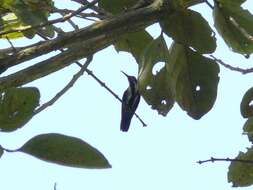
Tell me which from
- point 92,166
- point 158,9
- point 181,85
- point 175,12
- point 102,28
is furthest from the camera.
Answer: point 181,85

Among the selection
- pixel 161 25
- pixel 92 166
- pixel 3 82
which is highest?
→ pixel 161 25

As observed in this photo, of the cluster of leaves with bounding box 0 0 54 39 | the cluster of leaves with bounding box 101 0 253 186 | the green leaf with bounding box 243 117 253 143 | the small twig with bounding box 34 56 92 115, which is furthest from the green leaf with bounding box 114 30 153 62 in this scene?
the green leaf with bounding box 243 117 253 143

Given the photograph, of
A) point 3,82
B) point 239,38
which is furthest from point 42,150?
point 239,38

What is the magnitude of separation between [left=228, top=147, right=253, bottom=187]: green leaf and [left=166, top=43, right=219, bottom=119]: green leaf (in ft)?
0.63

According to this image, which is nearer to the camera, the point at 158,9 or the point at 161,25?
the point at 158,9

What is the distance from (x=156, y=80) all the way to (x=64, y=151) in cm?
70

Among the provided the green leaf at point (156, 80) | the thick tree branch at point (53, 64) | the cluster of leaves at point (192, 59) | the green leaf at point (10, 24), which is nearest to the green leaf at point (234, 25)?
the cluster of leaves at point (192, 59)

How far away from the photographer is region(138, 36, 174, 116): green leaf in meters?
1.77

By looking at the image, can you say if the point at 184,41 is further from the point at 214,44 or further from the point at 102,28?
the point at 102,28

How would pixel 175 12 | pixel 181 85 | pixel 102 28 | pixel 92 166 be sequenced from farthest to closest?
pixel 181 85
pixel 175 12
pixel 102 28
pixel 92 166

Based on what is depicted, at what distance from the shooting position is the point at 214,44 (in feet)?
5.95

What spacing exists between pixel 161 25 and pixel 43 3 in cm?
39

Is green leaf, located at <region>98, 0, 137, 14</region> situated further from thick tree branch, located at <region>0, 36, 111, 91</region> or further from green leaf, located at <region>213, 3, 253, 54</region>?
green leaf, located at <region>213, 3, 253, 54</region>

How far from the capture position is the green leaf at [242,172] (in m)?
1.98
